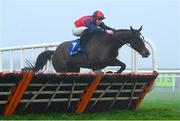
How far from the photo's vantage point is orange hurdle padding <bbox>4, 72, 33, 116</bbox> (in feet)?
16.1

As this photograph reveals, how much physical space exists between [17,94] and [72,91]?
638 mm

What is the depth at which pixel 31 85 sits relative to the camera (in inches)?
200

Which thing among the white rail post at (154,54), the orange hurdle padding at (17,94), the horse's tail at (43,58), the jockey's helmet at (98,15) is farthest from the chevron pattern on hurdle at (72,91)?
the horse's tail at (43,58)

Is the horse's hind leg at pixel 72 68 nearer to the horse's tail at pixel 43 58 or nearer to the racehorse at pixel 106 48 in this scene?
the racehorse at pixel 106 48

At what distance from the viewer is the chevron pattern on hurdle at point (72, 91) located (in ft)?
16.3

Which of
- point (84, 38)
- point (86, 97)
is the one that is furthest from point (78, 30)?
point (86, 97)

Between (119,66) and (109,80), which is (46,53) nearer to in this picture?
(119,66)

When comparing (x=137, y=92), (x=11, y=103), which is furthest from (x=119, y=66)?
(x=11, y=103)

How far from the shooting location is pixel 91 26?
682 cm

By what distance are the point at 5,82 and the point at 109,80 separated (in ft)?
3.90

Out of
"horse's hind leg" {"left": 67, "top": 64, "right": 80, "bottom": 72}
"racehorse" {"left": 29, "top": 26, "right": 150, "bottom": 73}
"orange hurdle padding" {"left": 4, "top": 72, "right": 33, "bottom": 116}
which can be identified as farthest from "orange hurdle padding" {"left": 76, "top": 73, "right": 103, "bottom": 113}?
"horse's hind leg" {"left": 67, "top": 64, "right": 80, "bottom": 72}

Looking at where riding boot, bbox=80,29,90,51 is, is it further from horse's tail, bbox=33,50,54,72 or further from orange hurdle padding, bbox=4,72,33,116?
orange hurdle padding, bbox=4,72,33,116

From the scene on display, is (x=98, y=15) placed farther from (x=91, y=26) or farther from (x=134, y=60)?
(x=134, y=60)

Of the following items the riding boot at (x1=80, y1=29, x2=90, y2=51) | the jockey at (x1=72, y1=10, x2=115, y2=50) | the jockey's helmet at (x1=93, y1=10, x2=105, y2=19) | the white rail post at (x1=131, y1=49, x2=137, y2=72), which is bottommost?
the white rail post at (x1=131, y1=49, x2=137, y2=72)
